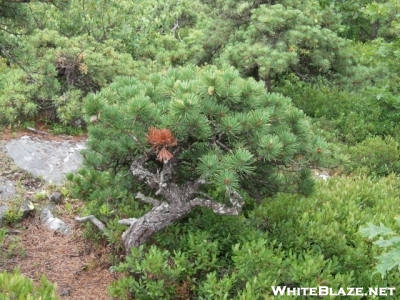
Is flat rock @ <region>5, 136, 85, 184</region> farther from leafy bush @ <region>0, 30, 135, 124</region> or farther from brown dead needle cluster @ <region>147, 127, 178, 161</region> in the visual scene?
brown dead needle cluster @ <region>147, 127, 178, 161</region>

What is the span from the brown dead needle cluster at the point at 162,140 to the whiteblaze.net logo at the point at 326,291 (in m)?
1.43

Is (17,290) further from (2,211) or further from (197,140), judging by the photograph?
(2,211)

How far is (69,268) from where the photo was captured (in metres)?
5.39

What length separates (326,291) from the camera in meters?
4.17

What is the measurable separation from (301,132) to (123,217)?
7.38ft

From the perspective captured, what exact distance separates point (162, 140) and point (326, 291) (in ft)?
6.16

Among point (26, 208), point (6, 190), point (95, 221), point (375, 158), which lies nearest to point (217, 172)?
point (95, 221)

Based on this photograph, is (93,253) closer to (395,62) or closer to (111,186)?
(111,186)

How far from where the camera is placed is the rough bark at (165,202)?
4.58m

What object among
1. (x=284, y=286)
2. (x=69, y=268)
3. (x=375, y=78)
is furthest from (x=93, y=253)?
(x=375, y=78)

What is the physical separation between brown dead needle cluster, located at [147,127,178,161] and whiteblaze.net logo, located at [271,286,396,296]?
4.69 feet

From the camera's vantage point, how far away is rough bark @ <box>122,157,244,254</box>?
458 cm

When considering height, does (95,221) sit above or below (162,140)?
below

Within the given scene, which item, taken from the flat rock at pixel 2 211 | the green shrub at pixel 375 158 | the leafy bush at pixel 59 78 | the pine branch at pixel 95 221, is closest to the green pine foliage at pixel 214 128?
the pine branch at pixel 95 221
